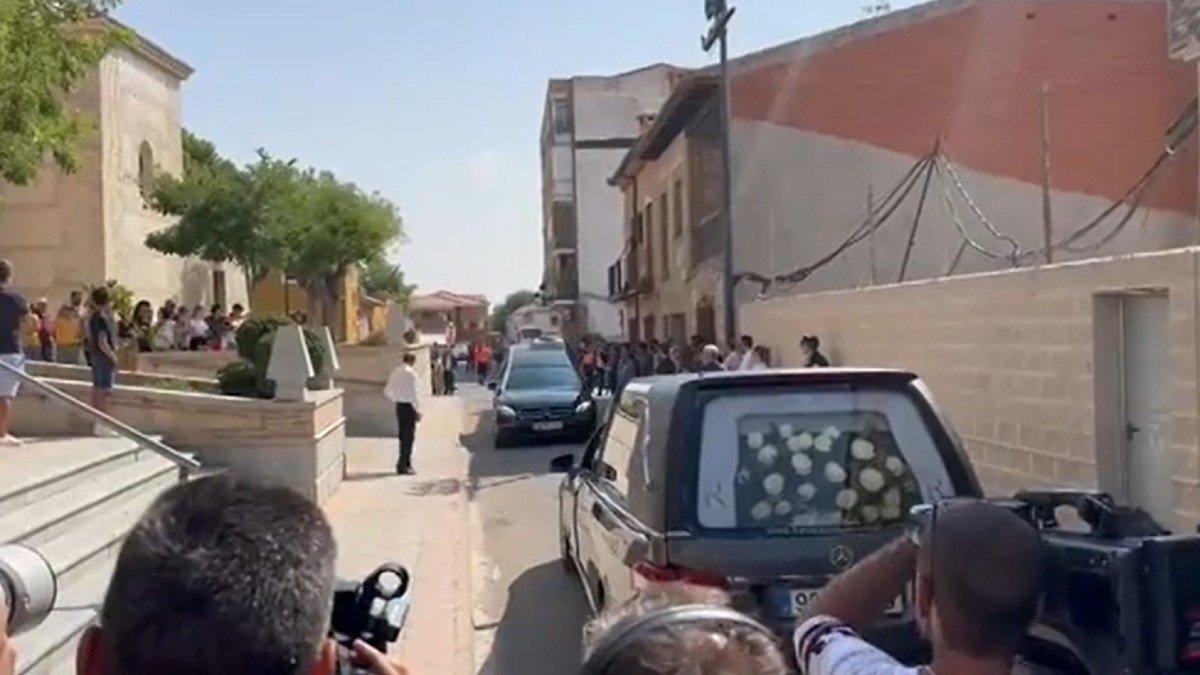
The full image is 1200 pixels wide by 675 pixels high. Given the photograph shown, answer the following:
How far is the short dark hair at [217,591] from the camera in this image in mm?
1598

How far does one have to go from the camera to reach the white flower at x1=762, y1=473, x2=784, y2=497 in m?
5.16

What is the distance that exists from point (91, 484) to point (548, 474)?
28.5 feet

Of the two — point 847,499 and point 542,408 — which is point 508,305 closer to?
point 542,408

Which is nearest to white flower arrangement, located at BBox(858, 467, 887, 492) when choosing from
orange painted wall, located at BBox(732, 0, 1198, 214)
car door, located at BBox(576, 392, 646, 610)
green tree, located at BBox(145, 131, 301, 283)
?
car door, located at BBox(576, 392, 646, 610)

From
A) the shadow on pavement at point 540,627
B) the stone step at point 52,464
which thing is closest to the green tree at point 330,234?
the stone step at point 52,464

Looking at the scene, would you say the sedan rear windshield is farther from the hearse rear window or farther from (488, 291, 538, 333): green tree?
(488, 291, 538, 333): green tree

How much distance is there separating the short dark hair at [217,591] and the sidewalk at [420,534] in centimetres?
356

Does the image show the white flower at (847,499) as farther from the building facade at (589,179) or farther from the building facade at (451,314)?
the building facade at (451,314)

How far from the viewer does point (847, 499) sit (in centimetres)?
518

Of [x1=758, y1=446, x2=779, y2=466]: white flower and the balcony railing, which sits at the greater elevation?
the balcony railing

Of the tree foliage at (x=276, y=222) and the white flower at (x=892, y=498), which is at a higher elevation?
the tree foliage at (x=276, y=222)

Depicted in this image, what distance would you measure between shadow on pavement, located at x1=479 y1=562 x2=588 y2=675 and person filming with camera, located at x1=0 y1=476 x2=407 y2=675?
18.2 feet

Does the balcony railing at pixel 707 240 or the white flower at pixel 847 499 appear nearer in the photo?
the white flower at pixel 847 499

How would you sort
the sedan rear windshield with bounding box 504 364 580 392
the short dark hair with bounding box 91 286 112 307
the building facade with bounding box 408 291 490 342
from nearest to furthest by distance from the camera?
1. the short dark hair with bounding box 91 286 112 307
2. the sedan rear windshield with bounding box 504 364 580 392
3. the building facade with bounding box 408 291 490 342
